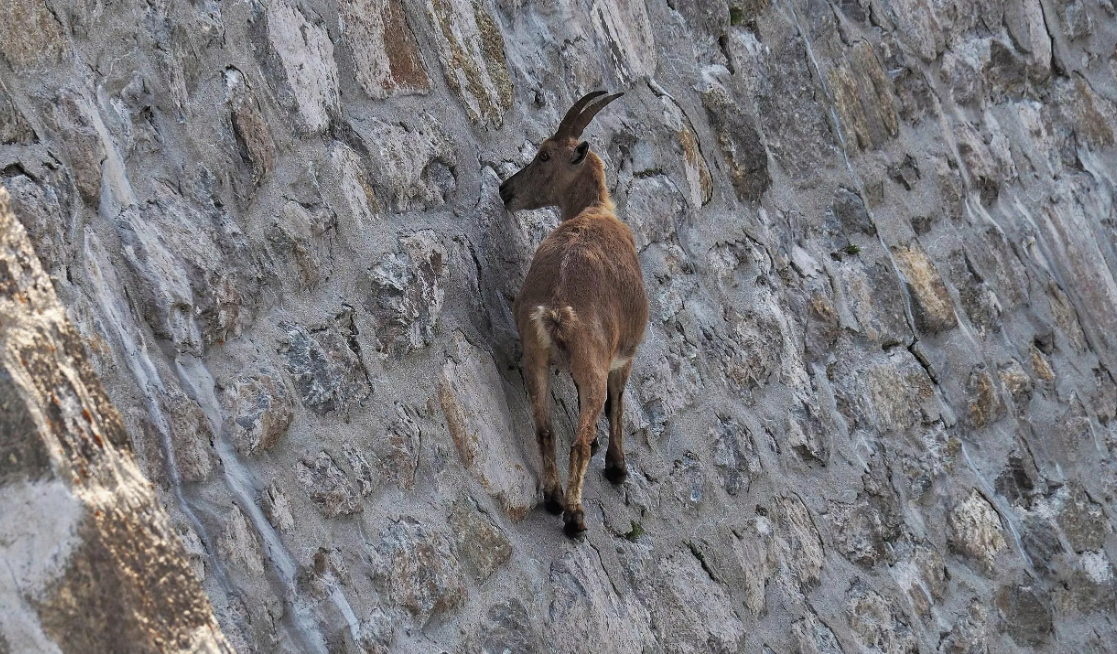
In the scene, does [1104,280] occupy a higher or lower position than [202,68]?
lower

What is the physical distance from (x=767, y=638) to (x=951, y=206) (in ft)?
10.2

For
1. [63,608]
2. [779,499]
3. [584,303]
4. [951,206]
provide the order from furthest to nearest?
[951,206]
[779,499]
[584,303]
[63,608]

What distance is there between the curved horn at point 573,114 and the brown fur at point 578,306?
0.04 metres

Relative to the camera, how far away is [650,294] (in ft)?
17.3

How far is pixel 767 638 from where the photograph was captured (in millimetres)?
4855

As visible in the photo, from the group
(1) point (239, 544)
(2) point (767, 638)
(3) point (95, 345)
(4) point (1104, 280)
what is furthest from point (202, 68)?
(4) point (1104, 280)

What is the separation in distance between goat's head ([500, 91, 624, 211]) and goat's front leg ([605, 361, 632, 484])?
753mm

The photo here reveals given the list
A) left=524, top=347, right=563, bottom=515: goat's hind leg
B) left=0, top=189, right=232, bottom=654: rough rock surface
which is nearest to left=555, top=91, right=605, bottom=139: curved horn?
left=524, top=347, right=563, bottom=515: goat's hind leg

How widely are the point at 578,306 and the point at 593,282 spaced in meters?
0.16

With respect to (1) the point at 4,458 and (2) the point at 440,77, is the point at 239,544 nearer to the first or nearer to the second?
(1) the point at 4,458

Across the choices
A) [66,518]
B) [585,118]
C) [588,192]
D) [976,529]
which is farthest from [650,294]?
[66,518]

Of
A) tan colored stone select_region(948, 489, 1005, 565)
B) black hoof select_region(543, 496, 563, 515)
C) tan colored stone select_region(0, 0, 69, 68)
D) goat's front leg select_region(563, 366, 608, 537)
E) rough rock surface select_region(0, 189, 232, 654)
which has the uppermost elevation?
tan colored stone select_region(0, 0, 69, 68)

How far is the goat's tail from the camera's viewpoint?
430 cm

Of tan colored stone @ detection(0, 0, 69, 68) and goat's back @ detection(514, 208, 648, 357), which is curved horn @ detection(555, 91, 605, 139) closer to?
goat's back @ detection(514, 208, 648, 357)
